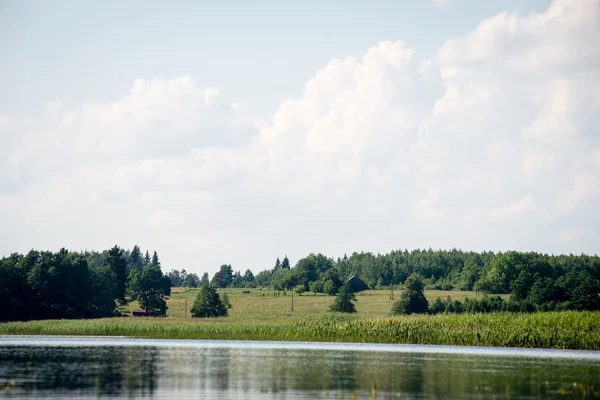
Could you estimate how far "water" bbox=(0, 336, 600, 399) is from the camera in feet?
128

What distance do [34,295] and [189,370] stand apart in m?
→ 93.6

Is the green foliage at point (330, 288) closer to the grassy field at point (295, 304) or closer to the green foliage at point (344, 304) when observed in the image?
the grassy field at point (295, 304)

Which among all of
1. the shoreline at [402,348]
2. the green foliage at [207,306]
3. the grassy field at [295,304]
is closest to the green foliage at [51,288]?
the grassy field at [295,304]

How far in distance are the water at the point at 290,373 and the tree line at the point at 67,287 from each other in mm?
60291

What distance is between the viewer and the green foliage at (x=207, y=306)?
13962 cm

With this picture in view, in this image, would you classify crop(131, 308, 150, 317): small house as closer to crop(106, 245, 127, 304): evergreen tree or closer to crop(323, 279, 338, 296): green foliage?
crop(106, 245, 127, 304): evergreen tree

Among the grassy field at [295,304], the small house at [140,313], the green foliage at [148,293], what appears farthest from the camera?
the green foliage at [148,293]

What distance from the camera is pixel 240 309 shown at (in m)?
170

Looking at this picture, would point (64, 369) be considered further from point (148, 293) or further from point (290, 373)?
point (148, 293)

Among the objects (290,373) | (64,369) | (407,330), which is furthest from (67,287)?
(290,373)

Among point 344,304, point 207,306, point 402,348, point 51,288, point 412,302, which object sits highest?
point 51,288

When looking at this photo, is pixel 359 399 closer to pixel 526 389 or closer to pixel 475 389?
pixel 475 389

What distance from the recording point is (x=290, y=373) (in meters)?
47.4

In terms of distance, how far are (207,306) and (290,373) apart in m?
95.1
